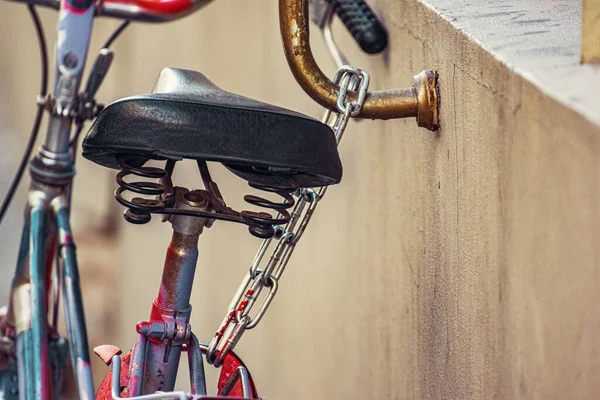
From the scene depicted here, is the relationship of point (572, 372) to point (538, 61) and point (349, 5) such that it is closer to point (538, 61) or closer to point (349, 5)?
point (538, 61)

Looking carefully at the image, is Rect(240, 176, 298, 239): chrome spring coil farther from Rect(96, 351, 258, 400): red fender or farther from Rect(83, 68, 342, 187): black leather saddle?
Rect(96, 351, 258, 400): red fender

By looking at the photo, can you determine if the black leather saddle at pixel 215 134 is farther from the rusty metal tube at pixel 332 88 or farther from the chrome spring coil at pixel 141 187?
the rusty metal tube at pixel 332 88

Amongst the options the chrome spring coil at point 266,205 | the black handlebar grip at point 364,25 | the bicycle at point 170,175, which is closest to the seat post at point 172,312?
the bicycle at point 170,175

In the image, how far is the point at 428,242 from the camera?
4.59 feet

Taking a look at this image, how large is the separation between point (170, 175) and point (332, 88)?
28 cm

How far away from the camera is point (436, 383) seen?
54.4 inches

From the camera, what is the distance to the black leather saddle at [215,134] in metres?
0.97

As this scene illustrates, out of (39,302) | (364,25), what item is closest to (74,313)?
(39,302)

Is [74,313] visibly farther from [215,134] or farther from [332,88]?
[215,134]

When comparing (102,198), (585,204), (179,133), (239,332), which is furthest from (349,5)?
(102,198)

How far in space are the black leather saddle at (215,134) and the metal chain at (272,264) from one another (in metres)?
0.24

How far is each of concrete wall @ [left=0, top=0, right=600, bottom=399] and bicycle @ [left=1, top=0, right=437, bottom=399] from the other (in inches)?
6.7

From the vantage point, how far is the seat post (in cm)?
120

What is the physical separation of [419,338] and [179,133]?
2.07ft
